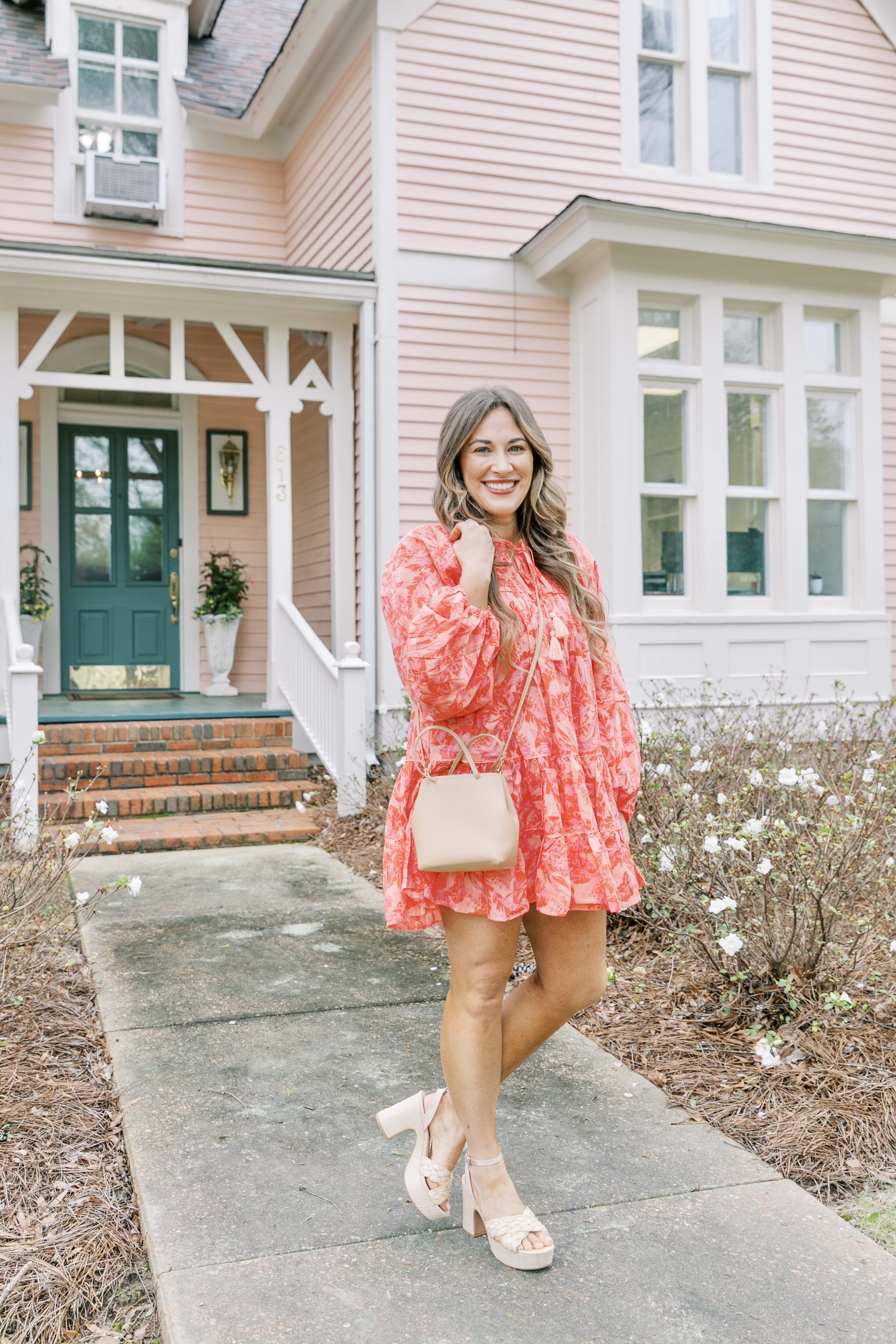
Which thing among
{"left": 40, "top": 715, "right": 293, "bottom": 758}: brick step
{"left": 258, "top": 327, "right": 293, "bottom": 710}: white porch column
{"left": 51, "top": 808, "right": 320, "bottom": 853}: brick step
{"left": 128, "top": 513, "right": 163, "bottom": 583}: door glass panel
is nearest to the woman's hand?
{"left": 51, "top": 808, "right": 320, "bottom": 853}: brick step

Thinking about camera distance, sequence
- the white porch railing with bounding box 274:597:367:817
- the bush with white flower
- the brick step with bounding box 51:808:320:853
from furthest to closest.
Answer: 1. the white porch railing with bounding box 274:597:367:817
2. the brick step with bounding box 51:808:320:853
3. the bush with white flower

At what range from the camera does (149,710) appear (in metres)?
7.75

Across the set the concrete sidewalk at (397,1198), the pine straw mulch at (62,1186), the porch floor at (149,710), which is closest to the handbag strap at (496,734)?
the concrete sidewalk at (397,1198)

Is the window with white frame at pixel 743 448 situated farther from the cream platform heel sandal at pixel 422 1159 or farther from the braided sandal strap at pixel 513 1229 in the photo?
the braided sandal strap at pixel 513 1229

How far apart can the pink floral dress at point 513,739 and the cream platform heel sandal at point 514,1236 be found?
50 cm

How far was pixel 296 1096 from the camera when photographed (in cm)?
279

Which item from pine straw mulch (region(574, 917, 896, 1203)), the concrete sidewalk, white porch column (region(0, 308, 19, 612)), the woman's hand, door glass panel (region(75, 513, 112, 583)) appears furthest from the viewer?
door glass panel (region(75, 513, 112, 583))

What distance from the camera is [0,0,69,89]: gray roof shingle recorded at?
8.52 m

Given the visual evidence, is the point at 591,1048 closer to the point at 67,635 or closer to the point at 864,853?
the point at 864,853

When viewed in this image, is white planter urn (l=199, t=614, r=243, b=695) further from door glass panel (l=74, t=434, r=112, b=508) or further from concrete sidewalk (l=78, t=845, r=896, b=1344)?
concrete sidewalk (l=78, t=845, r=896, b=1344)

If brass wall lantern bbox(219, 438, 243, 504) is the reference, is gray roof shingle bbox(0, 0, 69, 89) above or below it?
above

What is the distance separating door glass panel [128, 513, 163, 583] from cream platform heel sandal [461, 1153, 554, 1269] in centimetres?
810

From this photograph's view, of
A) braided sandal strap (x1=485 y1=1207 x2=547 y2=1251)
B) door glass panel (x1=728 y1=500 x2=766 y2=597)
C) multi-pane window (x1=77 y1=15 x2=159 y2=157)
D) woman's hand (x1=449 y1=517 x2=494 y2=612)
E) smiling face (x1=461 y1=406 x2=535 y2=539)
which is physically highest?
multi-pane window (x1=77 y1=15 x2=159 y2=157)

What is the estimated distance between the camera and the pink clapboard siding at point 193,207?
341 inches
